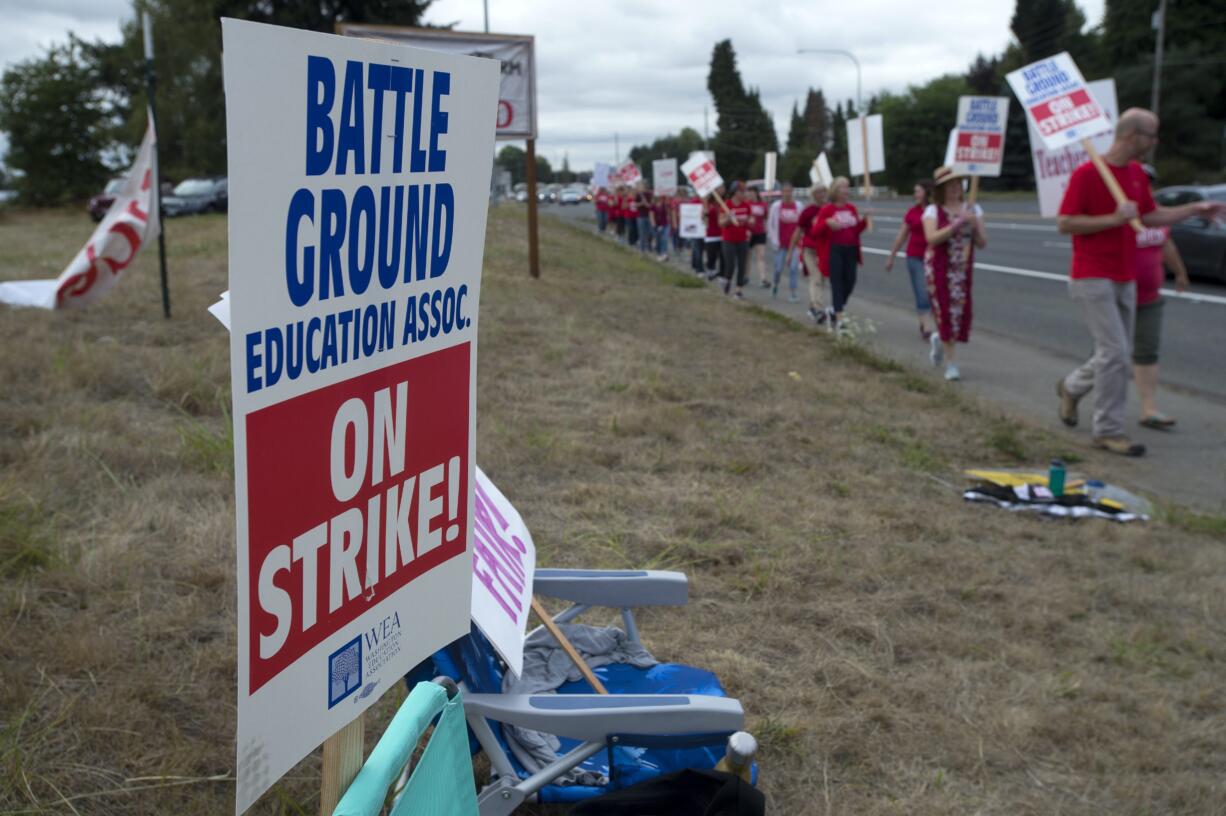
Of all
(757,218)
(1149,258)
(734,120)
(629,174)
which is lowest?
(1149,258)

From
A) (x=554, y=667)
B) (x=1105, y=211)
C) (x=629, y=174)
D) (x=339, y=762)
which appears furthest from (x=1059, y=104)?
(x=629, y=174)

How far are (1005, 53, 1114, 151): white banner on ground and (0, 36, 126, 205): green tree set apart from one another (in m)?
45.5

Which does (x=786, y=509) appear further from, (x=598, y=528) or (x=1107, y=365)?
(x=1107, y=365)

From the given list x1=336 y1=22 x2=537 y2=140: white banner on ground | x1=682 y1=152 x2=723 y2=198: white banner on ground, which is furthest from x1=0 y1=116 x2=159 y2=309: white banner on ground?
x1=682 y1=152 x2=723 y2=198: white banner on ground

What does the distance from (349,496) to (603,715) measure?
1108 mm

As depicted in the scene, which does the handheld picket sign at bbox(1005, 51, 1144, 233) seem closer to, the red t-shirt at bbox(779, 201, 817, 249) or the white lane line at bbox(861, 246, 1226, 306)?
the white lane line at bbox(861, 246, 1226, 306)

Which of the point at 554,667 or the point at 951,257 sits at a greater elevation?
the point at 951,257

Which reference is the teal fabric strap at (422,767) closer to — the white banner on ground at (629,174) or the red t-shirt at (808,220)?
the red t-shirt at (808,220)

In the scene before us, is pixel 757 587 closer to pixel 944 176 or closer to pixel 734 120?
pixel 944 176

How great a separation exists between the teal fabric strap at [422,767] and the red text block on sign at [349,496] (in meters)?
0.18

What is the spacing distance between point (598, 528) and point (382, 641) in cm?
316

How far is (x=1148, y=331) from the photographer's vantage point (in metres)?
7.39

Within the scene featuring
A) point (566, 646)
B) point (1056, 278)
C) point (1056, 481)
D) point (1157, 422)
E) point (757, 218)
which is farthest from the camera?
point (1056, 278)

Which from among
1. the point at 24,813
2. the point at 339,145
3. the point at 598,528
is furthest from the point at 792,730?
the point at 339,145
